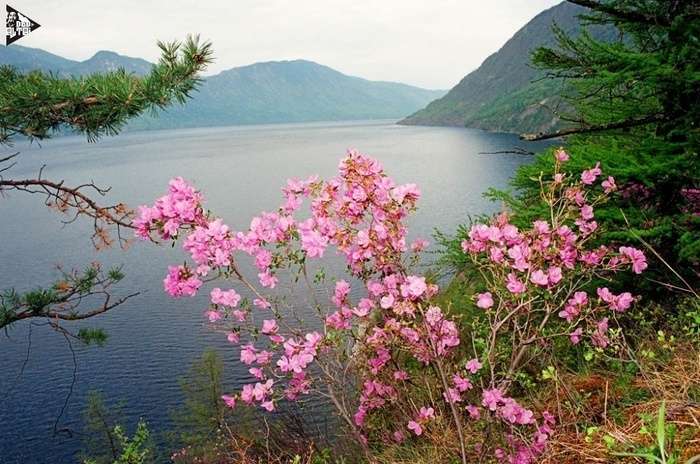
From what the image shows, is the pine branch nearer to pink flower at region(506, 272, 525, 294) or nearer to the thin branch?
the thin branch

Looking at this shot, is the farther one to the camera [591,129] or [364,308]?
[591,129]

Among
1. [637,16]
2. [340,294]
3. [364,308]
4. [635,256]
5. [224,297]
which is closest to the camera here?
[224,297]

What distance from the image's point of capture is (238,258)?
3244 centimetres

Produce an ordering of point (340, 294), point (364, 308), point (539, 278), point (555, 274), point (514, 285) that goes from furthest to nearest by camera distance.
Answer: point (340, 294), point (364, 308), point (555, 274), point (514, 285), point (539, 278)

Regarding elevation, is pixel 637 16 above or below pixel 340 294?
above

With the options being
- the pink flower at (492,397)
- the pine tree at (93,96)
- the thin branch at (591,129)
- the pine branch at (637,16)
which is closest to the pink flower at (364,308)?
the pink flower at (492,397)

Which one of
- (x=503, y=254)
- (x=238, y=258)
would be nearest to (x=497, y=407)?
(x=503, y=254)

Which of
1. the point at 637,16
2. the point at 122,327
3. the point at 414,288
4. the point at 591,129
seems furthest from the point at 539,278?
the point at 122,327

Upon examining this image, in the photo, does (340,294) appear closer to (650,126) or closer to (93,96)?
(93,96)

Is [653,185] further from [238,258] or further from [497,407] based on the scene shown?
[238,258]

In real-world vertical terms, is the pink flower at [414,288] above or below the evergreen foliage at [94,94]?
below

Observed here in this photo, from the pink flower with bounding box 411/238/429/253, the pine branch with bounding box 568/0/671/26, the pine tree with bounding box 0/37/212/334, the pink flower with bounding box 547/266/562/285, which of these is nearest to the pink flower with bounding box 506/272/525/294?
the pink flower with bounding box 547/266/562/285

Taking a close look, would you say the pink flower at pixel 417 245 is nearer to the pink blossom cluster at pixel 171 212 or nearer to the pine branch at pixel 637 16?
the pink blossom cluster at pixel 171 212

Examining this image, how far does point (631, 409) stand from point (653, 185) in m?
4.06
